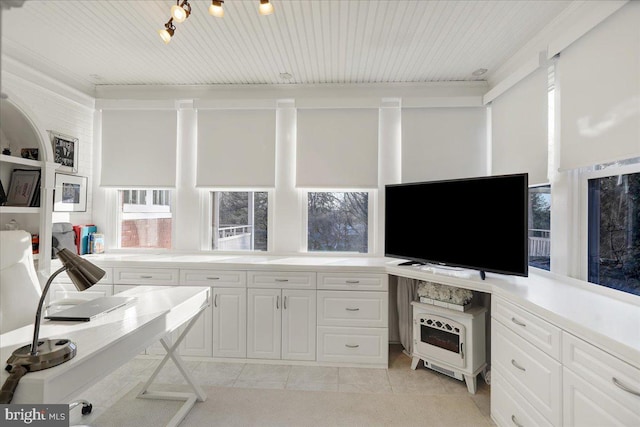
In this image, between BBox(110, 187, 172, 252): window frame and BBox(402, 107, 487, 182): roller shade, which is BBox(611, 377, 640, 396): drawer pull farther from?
BBox(110, 187, 172, 252): window frame

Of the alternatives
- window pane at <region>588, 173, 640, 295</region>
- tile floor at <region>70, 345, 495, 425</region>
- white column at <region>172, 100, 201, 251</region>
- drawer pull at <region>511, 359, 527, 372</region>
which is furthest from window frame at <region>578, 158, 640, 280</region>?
white column at <region>172, 100, 201, 251</region>

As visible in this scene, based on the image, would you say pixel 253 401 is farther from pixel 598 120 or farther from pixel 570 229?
pixel 598 120

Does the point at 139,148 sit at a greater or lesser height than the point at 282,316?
greater

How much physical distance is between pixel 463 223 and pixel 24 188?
3274 millimetres

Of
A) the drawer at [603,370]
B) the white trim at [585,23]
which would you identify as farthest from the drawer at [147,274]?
the white trim at [585,23]

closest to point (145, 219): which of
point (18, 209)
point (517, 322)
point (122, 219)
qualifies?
point (122, 219)

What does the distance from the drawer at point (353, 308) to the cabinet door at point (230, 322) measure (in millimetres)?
722

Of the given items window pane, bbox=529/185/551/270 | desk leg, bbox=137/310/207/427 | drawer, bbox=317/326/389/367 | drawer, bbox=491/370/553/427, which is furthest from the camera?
drawer, bbox=317/326/389/367

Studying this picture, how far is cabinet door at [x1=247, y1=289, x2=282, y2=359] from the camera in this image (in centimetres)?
280

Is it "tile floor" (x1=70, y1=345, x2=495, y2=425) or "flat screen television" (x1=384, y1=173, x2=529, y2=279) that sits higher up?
"flat screen television" (x1=384, y1=173, x2=529, y2=279)

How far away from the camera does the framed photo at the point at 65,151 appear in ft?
9.92

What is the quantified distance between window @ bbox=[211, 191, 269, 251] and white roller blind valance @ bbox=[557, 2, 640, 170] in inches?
108

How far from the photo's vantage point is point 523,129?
8.41 feet

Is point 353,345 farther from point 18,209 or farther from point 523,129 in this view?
point 18,209
